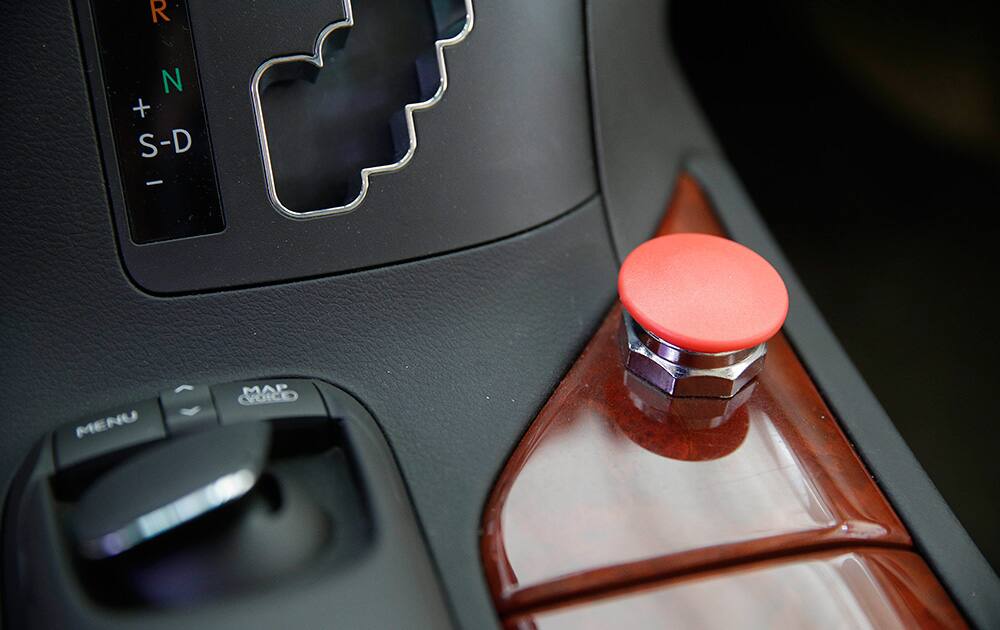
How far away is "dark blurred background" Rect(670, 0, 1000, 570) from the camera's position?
0.91 metres

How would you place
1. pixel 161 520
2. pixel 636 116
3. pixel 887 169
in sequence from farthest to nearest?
pixel 887 169 → pixel 636 116 → pixel 161 520

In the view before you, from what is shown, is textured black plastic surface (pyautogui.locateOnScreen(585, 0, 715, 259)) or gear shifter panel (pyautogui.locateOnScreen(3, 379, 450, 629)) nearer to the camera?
gear shifter panel (pyautogui.locateOnScreen(3, 379, 450, 629))

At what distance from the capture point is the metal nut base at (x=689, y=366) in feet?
1.42

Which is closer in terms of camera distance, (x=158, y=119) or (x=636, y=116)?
(x=158, y=119)

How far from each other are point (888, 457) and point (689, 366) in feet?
0.37

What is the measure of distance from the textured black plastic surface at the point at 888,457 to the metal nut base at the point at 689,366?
55mm

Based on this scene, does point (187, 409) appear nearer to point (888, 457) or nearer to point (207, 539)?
point (207, 539)

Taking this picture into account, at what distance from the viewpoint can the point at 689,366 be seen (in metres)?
0.43

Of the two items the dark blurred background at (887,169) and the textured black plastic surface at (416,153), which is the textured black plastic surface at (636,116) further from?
the dark blurred background at (887,169)

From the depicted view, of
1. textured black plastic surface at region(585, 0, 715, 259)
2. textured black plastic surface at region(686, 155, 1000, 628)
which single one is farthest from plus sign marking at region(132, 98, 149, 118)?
textured black plastic surface at region(686, 155, 1000, 628)

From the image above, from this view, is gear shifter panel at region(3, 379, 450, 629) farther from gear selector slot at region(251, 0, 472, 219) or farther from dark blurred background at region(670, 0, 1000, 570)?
dark blurred background at region(670, 0, 1000, 570)

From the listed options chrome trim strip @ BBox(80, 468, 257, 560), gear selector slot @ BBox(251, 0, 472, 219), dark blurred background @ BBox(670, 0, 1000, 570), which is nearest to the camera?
chrome trim strip @ BBox(80, 468, 257, 560)

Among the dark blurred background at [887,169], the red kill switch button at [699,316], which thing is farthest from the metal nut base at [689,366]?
the dark blurred background at [887,169]

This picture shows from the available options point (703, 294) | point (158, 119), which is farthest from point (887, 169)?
point (158, 119)
